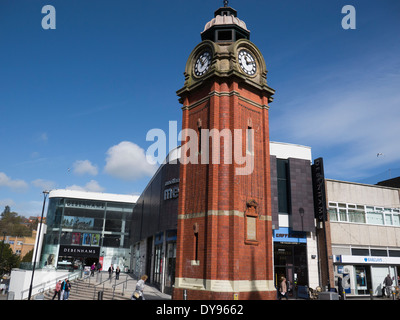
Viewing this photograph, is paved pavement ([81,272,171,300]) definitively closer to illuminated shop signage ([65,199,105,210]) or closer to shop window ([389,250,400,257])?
shop window ([389,250,400,257])

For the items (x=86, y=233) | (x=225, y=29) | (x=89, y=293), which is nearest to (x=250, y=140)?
(x=225, y=29)

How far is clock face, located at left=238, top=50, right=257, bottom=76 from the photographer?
67.6ft

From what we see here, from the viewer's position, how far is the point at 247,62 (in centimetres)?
2094

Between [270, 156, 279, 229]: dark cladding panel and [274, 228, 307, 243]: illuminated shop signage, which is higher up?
[270, 156, 279, 229]: dark cladding panel

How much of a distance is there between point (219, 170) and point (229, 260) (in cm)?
493

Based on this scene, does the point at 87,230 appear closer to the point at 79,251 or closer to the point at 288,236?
the point at 79,251

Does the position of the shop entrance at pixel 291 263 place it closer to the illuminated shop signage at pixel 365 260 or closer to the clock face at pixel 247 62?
the illuminated shop signage at pixel 365 260

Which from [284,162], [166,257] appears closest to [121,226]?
[166,257]

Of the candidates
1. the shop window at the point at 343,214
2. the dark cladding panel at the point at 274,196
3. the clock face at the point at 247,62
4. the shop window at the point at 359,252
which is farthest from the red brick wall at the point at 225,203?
the shop window at the point at 359,252

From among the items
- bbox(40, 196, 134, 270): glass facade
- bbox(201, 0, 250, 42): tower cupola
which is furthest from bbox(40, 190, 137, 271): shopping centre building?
bbox(201, 0, 250, 42): tower cupola

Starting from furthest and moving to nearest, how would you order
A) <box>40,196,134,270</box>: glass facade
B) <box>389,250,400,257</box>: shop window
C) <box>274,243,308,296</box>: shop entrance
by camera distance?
<box>40,196,134,270</box>: glass facade
<box>389,250,400,257</box>: shop window
<box>274,243,308,296</box>: shop entrance

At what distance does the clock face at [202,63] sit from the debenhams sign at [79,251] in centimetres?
4492

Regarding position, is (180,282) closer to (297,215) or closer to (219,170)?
(219,170)

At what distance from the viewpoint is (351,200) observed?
3278 centimetres
